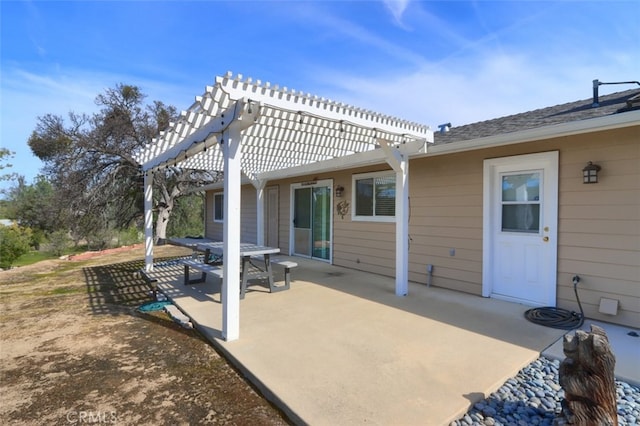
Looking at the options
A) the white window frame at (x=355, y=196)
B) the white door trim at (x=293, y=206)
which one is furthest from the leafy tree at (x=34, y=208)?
the white window frame at (x=355, y=196)

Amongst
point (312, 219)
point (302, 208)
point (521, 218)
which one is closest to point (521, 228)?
point (521, 218)

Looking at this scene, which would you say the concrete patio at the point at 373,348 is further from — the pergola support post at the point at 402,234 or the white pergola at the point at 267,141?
the white pergola at the point at 267,141

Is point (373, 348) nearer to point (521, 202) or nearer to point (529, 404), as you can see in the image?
point (529, 404)

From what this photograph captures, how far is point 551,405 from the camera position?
221cm

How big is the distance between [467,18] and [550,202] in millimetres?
4050

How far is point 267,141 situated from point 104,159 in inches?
507

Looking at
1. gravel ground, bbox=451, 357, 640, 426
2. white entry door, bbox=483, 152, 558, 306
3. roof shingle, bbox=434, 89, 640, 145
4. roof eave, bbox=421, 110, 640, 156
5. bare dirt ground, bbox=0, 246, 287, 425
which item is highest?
roof shingle, bbox=434, 89, 640, 145

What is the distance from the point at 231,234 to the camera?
3.33 metres

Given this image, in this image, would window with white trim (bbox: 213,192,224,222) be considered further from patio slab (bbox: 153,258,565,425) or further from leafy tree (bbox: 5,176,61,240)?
patio slab (bbox: 153,258,565,425)

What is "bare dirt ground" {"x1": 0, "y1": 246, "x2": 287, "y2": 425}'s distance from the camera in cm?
219

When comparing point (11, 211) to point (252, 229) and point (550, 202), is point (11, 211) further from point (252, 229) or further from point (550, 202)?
point (550, 202)

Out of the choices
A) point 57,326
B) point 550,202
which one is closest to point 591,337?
point 550,202

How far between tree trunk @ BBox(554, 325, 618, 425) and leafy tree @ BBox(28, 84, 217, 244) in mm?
15582

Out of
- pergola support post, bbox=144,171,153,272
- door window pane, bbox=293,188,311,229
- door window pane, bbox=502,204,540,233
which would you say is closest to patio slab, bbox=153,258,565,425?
door window pane, bbox=502,204,540,233
